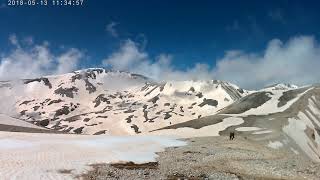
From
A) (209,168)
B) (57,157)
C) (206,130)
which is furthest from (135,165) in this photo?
(206,130)

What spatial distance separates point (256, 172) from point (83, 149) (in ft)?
80.4

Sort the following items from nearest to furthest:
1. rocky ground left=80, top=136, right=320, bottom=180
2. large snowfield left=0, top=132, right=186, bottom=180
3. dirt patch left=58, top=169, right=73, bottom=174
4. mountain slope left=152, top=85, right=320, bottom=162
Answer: large snowfield left=0, top=132, right=186, bottom=180 → dirt patch left=58, top=169, right=73, bottom=174 → rocky ground left=80, top=136, right=320, bottom=180 → mountain slope left=152, top=85, right=320, bottom=162

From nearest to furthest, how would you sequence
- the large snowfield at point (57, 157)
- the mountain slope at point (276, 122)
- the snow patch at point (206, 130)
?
the large snowfield at point (57, 157) < the mountain slope at point (276, 122) < the snow patch at point (206, 130)

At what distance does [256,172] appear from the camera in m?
42.8

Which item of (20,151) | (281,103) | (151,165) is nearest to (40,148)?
(20,151)

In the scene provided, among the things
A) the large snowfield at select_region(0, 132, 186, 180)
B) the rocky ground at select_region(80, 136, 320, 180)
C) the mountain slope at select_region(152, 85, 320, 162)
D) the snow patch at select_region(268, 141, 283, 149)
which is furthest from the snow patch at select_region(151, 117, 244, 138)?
the rocky ground at select_region(80, 136, 320, 180)

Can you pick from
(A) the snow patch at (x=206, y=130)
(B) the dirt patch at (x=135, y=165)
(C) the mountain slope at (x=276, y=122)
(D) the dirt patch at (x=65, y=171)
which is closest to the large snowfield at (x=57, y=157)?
(D) the dirt patch at (x=65, y=171)

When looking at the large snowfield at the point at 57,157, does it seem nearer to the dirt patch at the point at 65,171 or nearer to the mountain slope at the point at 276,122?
the dirt patch at the point at 65,171

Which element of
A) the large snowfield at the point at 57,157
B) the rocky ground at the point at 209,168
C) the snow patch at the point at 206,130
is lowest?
the rocky ground at the point at 209,168

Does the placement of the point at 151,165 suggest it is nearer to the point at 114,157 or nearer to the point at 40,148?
the point at 114,157

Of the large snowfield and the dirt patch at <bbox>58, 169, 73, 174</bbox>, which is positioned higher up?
the large snowfield

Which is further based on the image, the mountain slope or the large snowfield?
the mountain slope

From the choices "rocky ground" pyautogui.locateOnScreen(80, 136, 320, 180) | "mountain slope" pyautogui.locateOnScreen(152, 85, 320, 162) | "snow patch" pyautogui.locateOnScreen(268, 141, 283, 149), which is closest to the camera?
"rocky ground" pyautogui.locateOnScreen(80, 136, 320, 180)

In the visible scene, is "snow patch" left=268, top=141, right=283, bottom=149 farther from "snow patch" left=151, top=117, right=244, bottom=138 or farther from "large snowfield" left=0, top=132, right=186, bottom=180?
"large snowfield" left=0, top=132, right=186, bottom=180
